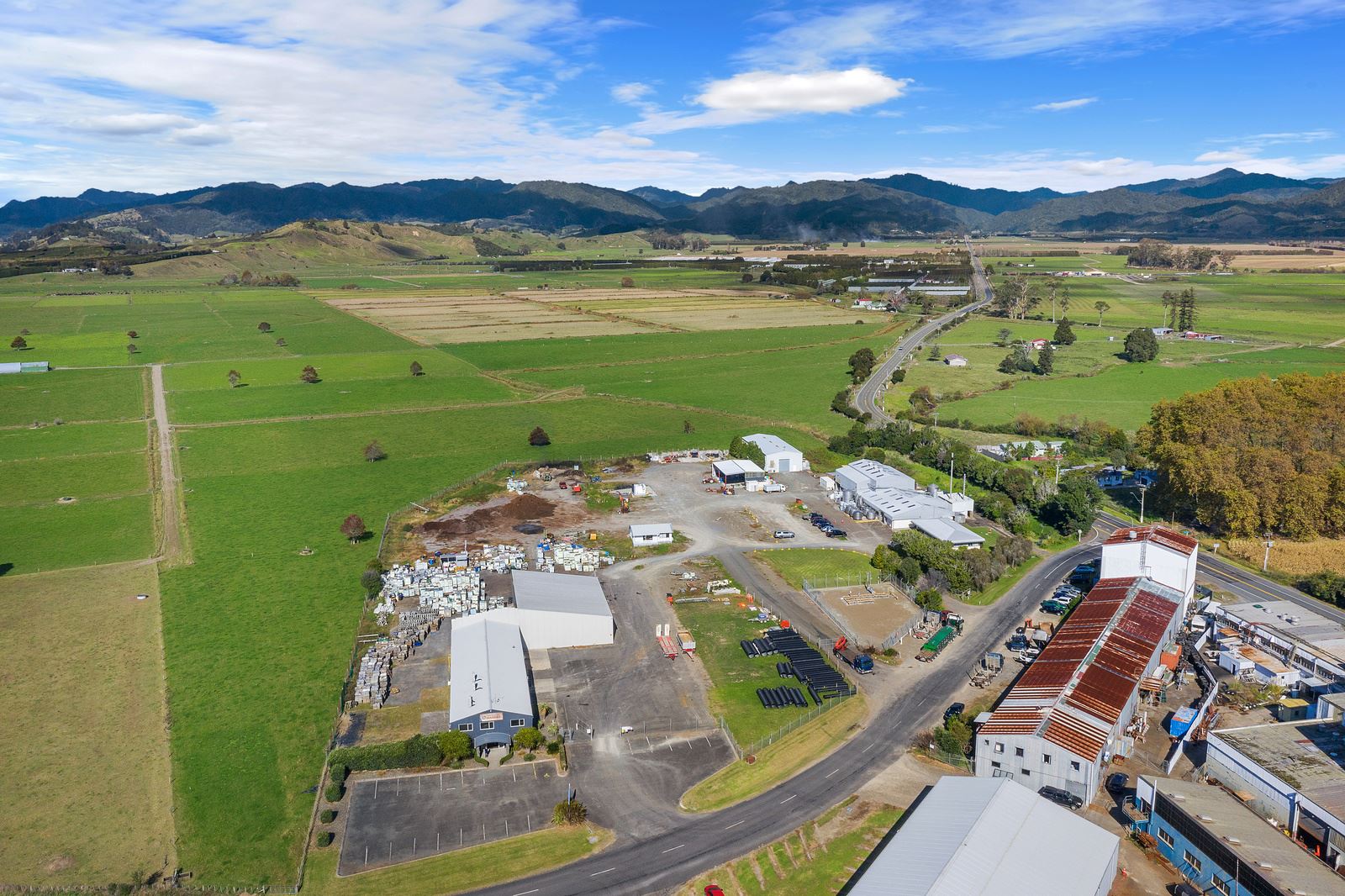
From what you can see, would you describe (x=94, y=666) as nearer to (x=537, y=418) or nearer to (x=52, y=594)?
(x=52, y=594)

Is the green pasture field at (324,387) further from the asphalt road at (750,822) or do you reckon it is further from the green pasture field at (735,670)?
the asphalt road at (750,822)

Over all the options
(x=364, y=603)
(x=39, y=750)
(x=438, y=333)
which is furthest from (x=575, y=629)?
(x=438, y=333)

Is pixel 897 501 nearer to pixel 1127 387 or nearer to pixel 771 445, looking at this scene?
pixel 771 445

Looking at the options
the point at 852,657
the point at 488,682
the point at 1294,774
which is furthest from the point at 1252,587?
the point at 488,682

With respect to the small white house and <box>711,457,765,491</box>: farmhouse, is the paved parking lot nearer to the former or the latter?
the small white house

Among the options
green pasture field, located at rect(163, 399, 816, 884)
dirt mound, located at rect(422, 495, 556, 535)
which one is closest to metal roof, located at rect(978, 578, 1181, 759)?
green pasture field, located at rect(163, 399, 816, 884)

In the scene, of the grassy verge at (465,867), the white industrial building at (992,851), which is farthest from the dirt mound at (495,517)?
the white industrial building at (992,851)
